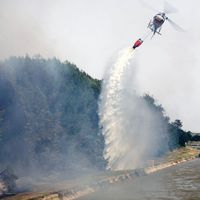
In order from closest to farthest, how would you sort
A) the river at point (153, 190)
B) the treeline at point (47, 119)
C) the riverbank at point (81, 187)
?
1. the riverbank at point (81, 187)
2. the river at point (153, 190)
3. the treeline at point (47, 119)

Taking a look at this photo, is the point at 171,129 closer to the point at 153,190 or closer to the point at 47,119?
the point at 47,119

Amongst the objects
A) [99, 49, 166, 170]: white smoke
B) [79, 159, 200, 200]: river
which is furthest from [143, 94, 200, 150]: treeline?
[79, 159, 200, 200]: river

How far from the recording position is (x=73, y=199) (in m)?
58.4

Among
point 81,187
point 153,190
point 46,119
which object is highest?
point 46,119

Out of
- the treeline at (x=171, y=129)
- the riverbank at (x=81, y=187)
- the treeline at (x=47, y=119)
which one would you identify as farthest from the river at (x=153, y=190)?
the treeline at (x=171, y=129)

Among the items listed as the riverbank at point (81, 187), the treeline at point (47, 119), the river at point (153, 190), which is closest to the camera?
the riverbank at point (81, 187)

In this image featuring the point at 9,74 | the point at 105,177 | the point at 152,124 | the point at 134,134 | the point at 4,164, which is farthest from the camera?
the point at 152,124

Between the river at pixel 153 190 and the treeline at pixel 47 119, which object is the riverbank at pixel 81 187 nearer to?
the river at pixel 153 190

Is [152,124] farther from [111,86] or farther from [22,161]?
[22,161]

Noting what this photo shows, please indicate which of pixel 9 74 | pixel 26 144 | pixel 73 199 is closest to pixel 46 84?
pixel 9 74

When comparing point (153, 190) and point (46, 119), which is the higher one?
point (46, 119)

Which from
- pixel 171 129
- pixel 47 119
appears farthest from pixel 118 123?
pixel 171 129

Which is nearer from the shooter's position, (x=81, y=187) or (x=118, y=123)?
(x=81, y=187)

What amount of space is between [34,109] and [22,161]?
14.6 meters
